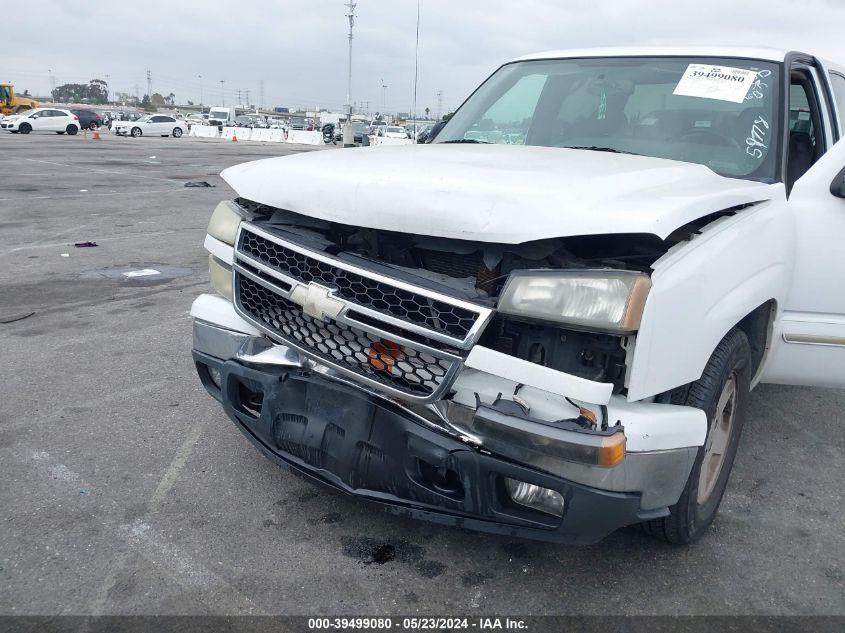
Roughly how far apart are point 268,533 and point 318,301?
103 centimetres

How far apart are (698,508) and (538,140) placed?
2.09 meters

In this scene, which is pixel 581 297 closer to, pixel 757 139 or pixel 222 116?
pixel 757 139

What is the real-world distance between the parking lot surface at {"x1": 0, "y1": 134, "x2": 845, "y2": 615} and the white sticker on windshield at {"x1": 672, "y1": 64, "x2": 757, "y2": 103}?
1.83 metres

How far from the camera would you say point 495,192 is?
236cm

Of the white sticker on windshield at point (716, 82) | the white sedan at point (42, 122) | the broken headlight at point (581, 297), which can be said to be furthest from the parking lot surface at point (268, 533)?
the white sedan at point (42, 122)

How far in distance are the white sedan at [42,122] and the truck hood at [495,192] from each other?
140 ft

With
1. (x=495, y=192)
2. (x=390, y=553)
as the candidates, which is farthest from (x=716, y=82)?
(x=390, y=553)

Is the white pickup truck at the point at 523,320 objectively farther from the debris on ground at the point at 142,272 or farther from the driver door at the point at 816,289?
the debris on ground at the point at 142,272

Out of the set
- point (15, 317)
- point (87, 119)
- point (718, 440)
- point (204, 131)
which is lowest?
point (204, 131)

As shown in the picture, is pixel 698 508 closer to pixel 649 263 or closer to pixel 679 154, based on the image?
pixel 649 263

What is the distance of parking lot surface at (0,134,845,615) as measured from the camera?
2.53 meters

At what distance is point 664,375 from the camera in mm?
2244

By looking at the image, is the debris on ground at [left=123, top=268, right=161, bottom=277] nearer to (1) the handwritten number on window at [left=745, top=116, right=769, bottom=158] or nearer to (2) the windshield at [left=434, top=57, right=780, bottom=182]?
(2) the windshield at [left=434, top=57, right=780, bottom=182]

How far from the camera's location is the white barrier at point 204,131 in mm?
49844
